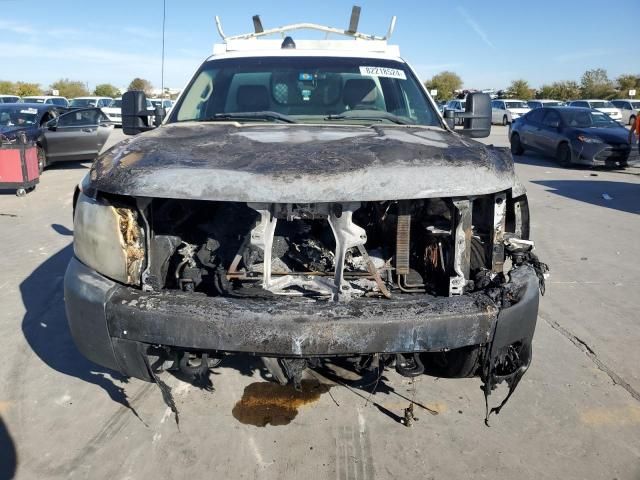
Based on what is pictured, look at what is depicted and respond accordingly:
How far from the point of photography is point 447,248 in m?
2.76

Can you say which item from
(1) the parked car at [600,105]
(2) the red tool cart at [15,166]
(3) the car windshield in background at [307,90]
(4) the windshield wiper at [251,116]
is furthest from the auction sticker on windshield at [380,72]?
(1) the parked car at [600,105]

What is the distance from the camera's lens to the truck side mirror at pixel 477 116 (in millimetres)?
3924

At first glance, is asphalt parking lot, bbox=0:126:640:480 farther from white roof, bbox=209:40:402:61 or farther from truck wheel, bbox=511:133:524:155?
truck wheel, bbox=511:133:524:155

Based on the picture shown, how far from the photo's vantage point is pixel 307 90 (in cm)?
397

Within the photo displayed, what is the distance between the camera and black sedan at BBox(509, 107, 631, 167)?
13086 mm

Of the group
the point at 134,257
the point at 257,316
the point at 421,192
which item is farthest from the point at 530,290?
the point at 134,257

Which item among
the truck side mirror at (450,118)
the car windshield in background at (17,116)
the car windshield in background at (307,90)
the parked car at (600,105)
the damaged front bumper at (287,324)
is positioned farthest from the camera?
the parked car at (600,105)

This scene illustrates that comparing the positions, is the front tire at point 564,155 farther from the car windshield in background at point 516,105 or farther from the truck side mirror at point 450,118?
the car windshield in background at point 516,105

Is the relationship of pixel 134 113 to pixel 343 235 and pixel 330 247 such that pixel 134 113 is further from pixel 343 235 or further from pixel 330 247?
pixel 343 235

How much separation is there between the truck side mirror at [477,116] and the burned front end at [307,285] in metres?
1.15

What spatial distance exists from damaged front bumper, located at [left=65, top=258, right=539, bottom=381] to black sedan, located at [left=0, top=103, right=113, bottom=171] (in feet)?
32.6

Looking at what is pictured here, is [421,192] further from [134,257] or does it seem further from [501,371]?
[134,257]

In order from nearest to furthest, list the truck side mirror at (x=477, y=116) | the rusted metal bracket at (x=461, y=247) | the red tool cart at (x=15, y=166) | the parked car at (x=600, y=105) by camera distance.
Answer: the rusted metal bracket at (x=461, y=247)
the truck side mirror at (x=477, y=116)
the red tool cart at (x=15, y=166)
the parked car at (x=600, y=105)

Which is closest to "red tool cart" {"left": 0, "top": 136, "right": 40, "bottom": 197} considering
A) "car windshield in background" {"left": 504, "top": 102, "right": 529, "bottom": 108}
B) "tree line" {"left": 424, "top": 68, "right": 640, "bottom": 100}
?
"car windshield in background" {"left": 504, "top": 102, "right": 529, "bottom": 108}
